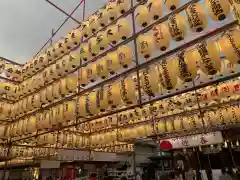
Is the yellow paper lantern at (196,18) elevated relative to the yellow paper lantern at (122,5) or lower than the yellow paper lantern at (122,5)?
lower

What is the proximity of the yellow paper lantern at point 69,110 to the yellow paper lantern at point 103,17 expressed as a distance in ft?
7.81

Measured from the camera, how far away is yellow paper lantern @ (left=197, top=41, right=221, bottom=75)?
290 cm

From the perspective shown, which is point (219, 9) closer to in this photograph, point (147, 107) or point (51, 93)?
point (51, 93)

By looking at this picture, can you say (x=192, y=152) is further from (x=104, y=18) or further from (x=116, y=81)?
(x=104, y=18)

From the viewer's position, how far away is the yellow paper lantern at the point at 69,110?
534cm

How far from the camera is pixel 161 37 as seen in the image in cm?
359

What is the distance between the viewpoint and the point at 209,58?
291cm

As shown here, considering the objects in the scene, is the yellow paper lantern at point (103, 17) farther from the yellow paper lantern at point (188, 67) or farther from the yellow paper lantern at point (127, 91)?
the yellow paper lantern at point (188, 67)

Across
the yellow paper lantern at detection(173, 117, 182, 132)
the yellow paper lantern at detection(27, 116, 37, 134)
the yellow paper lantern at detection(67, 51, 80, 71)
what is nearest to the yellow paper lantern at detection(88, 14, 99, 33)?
A: the yellow paper lantern at detection(67, 51, 80, 71)

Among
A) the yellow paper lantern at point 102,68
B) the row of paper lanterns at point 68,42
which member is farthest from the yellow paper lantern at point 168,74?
the row of paper lanterns at point 68,42

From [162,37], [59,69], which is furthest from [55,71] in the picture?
[162,37]

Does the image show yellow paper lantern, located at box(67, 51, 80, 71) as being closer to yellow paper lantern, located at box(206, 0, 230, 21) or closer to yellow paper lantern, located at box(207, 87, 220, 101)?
yellow paper lantern, located at box(206, 0, 230, 21)

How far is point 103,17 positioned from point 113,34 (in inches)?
35.3

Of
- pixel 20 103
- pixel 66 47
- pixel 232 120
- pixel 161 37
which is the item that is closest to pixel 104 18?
pixel 66 47
